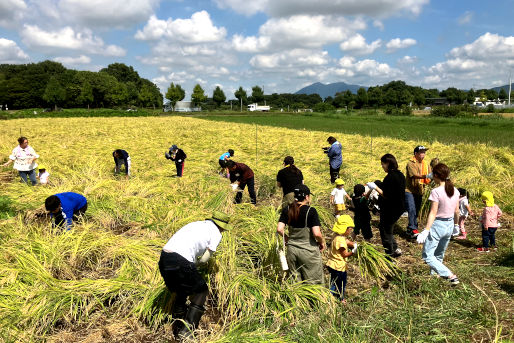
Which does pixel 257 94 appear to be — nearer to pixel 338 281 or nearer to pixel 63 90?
pixel 63 90

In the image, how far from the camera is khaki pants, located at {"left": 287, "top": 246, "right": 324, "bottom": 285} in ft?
12.4

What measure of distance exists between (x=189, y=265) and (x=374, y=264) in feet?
8.73

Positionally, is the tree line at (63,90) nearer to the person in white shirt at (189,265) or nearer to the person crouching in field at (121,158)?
the person crouching in field at (121,158)

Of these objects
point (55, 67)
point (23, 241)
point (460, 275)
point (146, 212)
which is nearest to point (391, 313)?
point (460, 275)

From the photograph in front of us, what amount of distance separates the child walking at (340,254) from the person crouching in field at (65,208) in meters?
4.14

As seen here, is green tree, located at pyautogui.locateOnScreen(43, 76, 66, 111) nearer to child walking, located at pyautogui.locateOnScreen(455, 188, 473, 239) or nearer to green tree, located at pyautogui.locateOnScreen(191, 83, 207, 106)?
green tree, located at pyautogui.locateOnScreen(191, 83, 207, 106)

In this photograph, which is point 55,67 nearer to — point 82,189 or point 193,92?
point 193,92

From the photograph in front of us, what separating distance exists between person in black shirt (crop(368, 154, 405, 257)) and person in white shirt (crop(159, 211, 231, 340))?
2.84 metres

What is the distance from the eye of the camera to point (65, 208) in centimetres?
513

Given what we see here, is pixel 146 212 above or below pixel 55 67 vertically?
below

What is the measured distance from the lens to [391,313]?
3.37m

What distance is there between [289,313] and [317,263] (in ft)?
2.24

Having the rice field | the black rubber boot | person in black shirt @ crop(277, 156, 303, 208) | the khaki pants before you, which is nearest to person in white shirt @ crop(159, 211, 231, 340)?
the black rubber boot

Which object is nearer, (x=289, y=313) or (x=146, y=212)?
(x=289, y=313)
